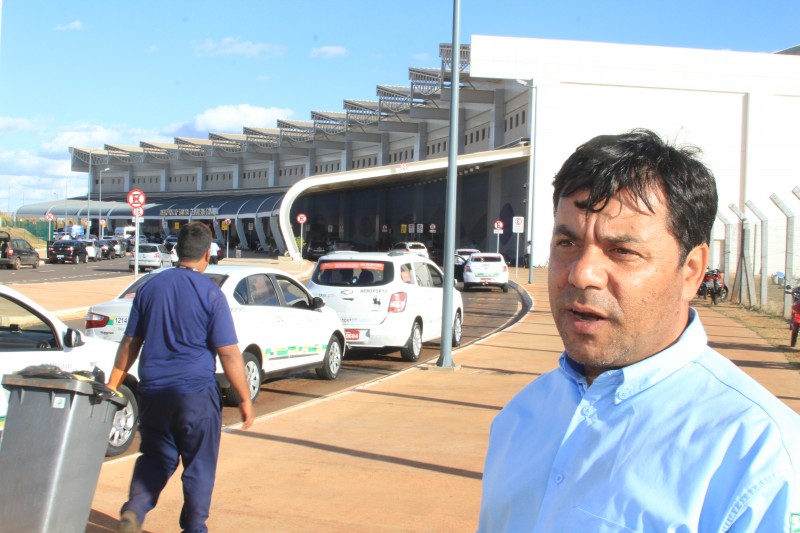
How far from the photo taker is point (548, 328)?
19.2m

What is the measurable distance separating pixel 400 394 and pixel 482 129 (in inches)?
2107

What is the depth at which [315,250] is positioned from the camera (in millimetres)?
63062

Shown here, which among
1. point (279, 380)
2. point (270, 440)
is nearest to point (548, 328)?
point (279, 380)

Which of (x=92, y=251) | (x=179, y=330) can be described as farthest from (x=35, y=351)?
(x=92, y=251)

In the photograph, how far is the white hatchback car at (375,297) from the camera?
1323 cm

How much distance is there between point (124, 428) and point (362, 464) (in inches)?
92.5

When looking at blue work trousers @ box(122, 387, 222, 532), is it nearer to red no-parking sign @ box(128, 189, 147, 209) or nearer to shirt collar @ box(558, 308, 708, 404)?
shirt collar @ box(558, 308, 708, 404)

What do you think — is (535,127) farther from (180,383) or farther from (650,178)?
(650,178)

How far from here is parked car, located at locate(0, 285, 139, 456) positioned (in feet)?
21.9

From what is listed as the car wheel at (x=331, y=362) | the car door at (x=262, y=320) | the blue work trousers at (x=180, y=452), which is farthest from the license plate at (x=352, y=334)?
the blue work trousers at (x=180, y=452)

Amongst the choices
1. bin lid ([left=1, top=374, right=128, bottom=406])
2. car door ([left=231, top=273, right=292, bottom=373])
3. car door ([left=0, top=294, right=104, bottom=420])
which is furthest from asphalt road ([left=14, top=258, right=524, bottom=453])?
bin lid ([left=1, top=374, right=128, bottom=406])

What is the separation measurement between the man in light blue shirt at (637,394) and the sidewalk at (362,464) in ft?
12.5

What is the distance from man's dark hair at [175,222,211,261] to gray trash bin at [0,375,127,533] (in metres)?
1.26

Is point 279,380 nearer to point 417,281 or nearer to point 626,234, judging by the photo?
point 417,281
